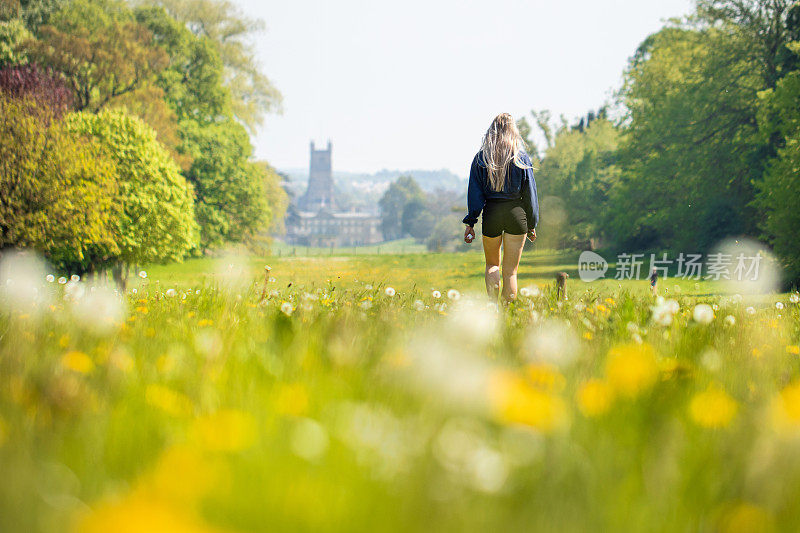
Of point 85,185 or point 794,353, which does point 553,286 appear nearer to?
point 794,353

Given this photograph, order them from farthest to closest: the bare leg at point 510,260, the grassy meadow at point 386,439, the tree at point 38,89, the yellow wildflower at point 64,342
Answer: the tree at point 38,89
the bare leg at point 510,260
the yellow wildflower at point 64,342
the grassy meadow at point 386,439

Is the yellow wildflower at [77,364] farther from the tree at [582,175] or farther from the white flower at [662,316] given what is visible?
the tree at [582,175]

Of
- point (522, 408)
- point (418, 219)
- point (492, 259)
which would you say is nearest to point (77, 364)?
point (522, 408)

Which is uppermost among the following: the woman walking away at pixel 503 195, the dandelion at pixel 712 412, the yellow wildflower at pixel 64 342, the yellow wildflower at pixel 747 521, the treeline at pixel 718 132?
the treeline at pixel 718 132

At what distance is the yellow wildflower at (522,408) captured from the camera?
117 cm

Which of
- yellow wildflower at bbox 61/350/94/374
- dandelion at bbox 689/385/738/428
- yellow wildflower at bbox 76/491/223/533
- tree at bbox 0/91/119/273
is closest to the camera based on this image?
yellow wildflower at bbox 76/491/223/533

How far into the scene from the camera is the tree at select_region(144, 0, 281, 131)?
3700 cm

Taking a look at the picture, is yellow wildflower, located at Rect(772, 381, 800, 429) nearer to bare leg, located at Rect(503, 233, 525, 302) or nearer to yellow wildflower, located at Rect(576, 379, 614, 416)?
yellow wildflower, located at Rect(576, 379, 614, 416)

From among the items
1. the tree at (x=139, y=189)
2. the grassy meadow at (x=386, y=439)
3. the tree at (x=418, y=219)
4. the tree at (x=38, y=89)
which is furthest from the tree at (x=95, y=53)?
the tree at (x=418, y=219)

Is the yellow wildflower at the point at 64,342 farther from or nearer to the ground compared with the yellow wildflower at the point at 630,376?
nearer to the ground

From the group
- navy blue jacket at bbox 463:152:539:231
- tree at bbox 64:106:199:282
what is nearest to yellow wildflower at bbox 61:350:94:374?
navy blue jacket at bbox 463:152:539:231

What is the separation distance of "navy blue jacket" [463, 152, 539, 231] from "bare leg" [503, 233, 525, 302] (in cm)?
26

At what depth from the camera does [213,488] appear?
2.86 ft

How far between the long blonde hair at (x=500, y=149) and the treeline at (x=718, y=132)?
17913 millimetres
